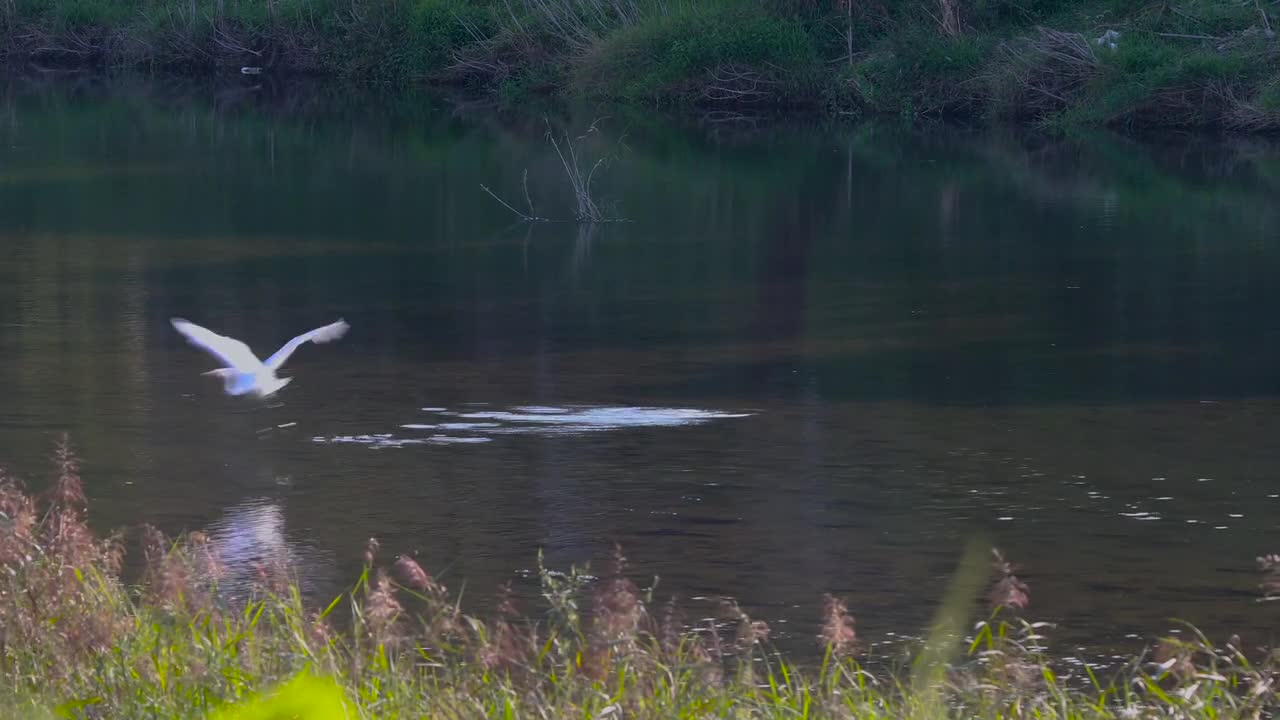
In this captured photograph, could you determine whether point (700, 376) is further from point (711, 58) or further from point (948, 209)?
point (711, 58)

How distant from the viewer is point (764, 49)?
38344 mm

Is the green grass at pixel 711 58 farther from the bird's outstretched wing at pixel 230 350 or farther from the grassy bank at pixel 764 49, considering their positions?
the bird's outstretched wing at pixel 230 350

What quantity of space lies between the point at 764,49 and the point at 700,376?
25.8 m

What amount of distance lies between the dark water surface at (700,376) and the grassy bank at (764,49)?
6.97 m

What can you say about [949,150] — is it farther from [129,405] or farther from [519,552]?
A: [519,552]

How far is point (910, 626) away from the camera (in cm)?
823

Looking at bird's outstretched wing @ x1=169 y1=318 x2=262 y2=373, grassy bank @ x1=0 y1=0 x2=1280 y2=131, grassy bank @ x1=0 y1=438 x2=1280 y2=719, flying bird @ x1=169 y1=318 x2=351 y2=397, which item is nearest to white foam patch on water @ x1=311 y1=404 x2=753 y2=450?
flying bird @ x1=169 y1=318 x2=351 y2=397

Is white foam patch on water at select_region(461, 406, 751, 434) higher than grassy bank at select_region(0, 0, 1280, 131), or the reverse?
grassy bank at select_region(0, 0, 1280, 131)

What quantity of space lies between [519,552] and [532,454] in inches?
73.6

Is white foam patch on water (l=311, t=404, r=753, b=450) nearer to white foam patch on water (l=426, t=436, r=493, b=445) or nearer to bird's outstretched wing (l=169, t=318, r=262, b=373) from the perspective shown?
white foam patch on water (l=426, t=436, r=493, b=445)

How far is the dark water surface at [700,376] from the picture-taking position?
9.34 m

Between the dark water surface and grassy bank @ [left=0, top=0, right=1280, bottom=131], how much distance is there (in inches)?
274

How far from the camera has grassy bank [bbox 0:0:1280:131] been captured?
33.5 metres

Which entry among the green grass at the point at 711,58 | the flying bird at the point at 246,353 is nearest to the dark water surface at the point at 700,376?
the flying bird at the point at 246,353
